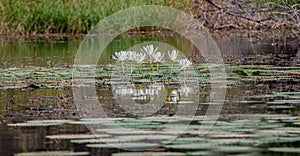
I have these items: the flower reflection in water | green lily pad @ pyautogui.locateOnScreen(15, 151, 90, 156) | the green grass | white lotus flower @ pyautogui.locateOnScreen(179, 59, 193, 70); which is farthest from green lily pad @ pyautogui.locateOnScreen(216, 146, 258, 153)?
the green grass

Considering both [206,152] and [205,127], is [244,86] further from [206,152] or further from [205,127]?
[206,152]

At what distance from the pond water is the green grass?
28.2 feet

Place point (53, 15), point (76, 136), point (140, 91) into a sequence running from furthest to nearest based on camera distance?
point (53, 15), point (140, 91), point (76, 136)

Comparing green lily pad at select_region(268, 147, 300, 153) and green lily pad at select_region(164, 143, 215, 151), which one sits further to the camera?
green lily pad at select_region(164, 143, 215, 151)

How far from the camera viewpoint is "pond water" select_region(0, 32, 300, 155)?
15.5 feet

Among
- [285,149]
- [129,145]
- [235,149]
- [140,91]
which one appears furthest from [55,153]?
[140,91]

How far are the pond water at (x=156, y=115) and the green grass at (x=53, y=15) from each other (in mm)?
8609

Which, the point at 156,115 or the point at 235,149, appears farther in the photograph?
the point at 156,115

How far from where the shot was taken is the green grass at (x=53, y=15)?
62.3 ft

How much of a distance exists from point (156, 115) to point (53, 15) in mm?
13409

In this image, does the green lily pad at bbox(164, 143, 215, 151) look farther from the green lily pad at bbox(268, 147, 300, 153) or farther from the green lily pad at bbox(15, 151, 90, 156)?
the green lily pad at bbox(15, 151, 90, 156)

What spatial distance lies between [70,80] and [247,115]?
9.75 ft

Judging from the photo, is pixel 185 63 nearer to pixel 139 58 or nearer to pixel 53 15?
pixel 139 58

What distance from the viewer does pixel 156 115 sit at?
587 cm
